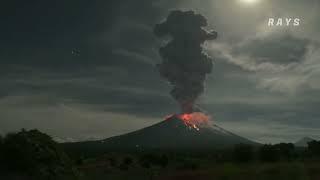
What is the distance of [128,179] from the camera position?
2856 centimetres

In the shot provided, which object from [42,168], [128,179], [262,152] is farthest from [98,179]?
[262,152]

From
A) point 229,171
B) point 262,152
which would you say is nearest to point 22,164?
point 229,171

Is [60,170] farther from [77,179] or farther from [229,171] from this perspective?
[229,171]

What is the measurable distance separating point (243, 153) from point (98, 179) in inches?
671

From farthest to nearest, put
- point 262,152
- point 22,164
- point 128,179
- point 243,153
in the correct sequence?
point 262,152 < point 243,153 < point 128,179 < point 22,164

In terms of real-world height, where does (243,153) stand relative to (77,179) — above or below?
above

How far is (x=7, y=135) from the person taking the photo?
25703 mm

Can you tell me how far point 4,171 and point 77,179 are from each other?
3.38m

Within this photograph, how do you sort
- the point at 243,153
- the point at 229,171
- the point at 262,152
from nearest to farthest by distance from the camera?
the point at 229,171 < the point at 243,153 < the point at 262,152

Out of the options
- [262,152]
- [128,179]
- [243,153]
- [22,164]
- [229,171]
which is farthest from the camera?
[262,152]

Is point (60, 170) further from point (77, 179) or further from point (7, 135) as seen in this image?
point (7, 135)

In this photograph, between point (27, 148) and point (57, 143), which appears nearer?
point (27, 148)

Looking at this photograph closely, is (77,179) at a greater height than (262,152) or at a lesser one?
lesser

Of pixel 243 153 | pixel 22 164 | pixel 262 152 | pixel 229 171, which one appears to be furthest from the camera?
pixel 262 152
